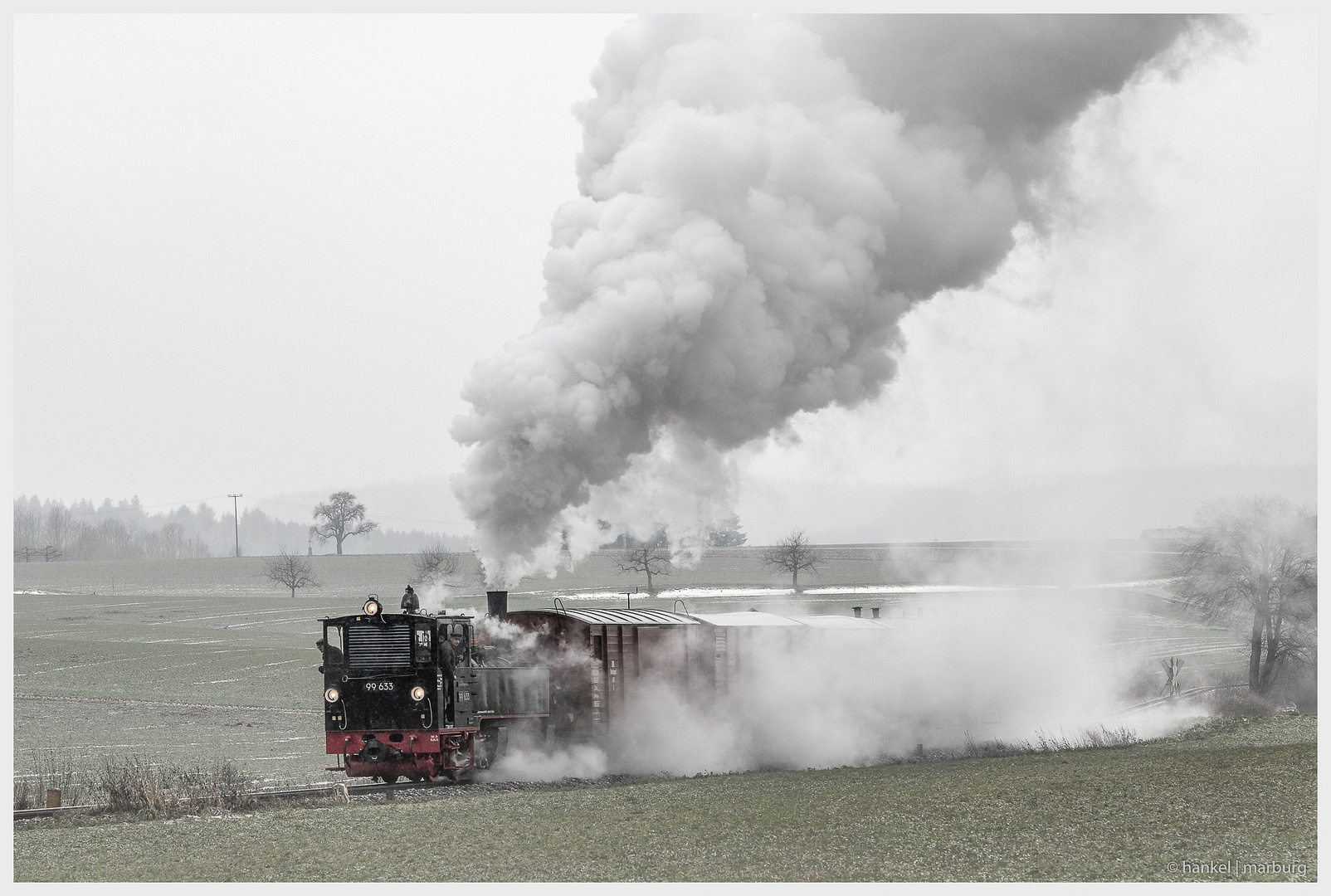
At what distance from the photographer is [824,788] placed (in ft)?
62.7

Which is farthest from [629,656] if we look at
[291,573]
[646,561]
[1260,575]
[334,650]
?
[291,573]

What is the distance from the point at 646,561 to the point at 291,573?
34.4 meters

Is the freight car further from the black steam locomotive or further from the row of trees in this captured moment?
the row of trees

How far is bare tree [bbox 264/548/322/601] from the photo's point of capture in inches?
3484

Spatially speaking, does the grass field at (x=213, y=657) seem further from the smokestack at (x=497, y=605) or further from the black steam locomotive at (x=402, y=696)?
the smokestack at (x=497, y=605)

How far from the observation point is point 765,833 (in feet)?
49.6

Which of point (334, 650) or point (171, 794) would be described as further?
point (334, 650)

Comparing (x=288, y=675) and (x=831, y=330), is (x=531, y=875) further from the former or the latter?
(x=288, y=675)

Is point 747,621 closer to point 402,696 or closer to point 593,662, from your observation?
point 593,662

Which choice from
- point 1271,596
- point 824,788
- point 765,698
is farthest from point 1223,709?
point 824,788

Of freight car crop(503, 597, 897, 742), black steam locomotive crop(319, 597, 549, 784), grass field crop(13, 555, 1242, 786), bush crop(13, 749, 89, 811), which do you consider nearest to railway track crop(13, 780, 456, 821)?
black steam locomotive crop(319, 597, 549, 784)

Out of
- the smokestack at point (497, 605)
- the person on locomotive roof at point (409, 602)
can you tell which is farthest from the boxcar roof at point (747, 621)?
the person on locomotive roof at point (409, 602)

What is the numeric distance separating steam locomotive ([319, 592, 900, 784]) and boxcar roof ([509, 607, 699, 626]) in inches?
1.8

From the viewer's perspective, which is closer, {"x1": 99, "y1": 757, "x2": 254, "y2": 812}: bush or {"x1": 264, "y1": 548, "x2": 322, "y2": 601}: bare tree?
{"x1": 99, "y1": 757, "x2": 254, "y2": 812}: bush
